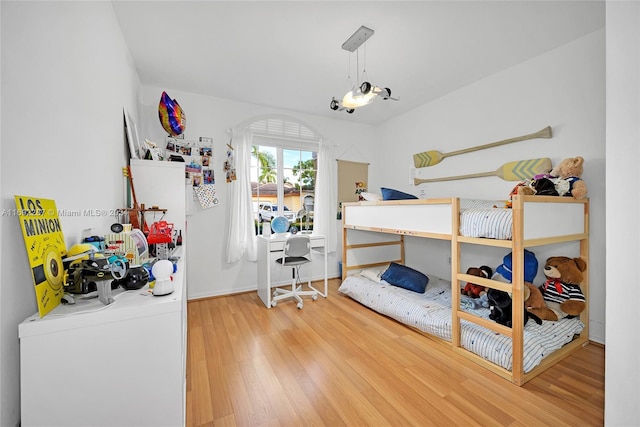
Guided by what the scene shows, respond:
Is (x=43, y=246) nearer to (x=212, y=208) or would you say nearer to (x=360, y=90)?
(x=360, y=90)

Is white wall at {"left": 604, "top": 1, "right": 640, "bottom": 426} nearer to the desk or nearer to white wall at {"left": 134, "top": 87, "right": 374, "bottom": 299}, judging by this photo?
the desk

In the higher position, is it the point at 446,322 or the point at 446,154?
the point at 446,154

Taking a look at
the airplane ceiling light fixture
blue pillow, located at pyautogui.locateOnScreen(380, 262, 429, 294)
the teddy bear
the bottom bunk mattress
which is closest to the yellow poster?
the airplane ceiling light fixture

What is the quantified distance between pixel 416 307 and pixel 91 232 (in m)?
2.45

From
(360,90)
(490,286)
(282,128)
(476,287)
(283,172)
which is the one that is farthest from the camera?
(283,172)

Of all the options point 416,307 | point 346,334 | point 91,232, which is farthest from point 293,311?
point 91,232

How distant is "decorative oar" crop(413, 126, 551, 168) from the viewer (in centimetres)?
235

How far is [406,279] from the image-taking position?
9.59ft

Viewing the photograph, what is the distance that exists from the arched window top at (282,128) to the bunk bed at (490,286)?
1625 mm

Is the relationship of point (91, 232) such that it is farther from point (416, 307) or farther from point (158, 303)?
point (416, 307)

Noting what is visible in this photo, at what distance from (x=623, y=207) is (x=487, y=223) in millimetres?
776

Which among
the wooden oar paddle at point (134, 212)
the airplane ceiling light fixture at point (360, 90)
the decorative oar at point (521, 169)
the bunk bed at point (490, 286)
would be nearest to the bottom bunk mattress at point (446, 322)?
the bunk bed at point (490, 286)

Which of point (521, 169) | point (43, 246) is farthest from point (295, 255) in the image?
point (521, 169)

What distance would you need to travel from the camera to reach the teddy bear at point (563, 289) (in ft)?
6.83
